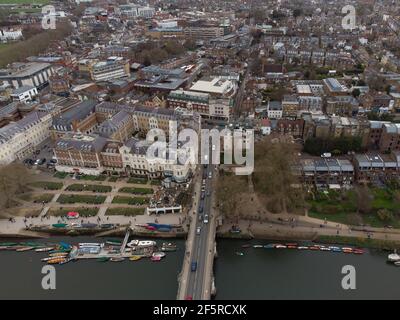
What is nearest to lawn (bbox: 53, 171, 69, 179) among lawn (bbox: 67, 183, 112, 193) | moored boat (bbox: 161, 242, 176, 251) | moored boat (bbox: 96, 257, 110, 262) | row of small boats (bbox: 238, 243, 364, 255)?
lawn (bbox: 67, 183, 112, 193)

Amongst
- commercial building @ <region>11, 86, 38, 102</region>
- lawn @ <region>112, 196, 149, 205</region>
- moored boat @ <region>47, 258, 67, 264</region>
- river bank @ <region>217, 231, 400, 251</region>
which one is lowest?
moored boat @ <region>47, 258, 67, 264</region>

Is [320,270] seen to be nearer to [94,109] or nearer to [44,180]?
[44,180]

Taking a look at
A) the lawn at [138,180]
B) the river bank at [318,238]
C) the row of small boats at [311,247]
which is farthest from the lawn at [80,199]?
the row of small boats at [311,247]

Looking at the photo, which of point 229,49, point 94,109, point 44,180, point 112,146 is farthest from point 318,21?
point 44,180

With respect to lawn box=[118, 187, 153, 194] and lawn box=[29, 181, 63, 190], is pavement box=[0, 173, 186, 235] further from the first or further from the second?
lawn box=[29, 181, 63, 190]

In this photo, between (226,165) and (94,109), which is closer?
(226,165)

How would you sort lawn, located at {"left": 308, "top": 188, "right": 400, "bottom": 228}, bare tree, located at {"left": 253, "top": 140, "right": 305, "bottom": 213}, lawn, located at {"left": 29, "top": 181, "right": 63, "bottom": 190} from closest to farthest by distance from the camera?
lawn, located at {"left": 308, "top": 188, "right": 400, "bottom": 228} → bare tree, located at {"left": 253, "top": 140, "right": 305, "bottom": 213} → lawn, located at {"left": 29, "top": 181, "right": 63, "bottom": 190}

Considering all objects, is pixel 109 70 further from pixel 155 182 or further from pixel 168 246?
pixel 168 246
